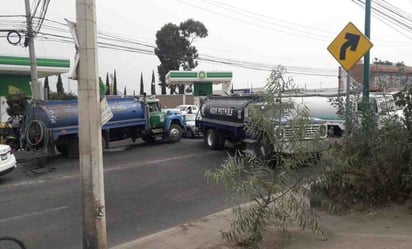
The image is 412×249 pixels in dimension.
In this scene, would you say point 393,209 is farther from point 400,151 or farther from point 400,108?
point 400,108

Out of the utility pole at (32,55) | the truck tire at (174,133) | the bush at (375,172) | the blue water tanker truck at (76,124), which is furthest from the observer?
the utility pole at (32,55)

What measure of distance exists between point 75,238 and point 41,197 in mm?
3602

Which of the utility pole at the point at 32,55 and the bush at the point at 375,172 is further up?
the utility pole at the point at 32,55

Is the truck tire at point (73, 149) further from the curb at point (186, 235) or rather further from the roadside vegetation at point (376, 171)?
the roadside vegetation at point (376, 171)

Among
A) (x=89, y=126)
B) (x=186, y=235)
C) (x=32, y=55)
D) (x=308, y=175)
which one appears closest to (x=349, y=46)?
(x=308, y=175)

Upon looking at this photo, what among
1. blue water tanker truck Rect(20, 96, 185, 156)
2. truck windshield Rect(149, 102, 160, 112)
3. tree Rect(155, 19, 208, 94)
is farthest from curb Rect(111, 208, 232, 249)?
tree Rect(155, 19, 208, 94)

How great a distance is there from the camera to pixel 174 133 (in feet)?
71.3

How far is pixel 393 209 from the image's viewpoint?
7281 millimetres

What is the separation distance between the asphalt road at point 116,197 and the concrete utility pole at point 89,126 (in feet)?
5.46

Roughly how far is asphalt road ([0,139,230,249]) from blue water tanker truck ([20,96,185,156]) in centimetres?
81

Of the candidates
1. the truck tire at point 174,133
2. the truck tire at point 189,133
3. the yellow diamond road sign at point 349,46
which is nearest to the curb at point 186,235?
the yellow diamond road sign at point 349,46

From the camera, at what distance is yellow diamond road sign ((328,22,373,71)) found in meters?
8.87

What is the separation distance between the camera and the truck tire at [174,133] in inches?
850

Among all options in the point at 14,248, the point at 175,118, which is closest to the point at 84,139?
the point at 14,248
